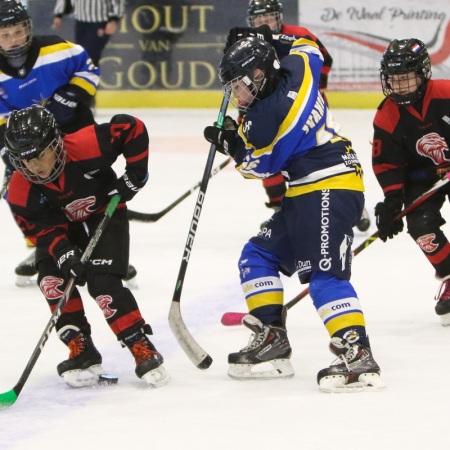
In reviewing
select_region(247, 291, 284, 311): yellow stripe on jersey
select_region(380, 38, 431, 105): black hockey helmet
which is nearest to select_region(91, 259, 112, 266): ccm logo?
select_region(247, 291, 284, 311): yellow stripe on jersey

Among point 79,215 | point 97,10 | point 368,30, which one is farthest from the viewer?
point 368,30

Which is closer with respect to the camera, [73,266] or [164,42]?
[73,266]

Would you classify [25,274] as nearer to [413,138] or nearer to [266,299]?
A: [266,299]

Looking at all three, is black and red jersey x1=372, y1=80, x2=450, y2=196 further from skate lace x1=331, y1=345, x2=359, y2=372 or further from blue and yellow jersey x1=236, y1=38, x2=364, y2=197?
skate lace x1=331, y1=345, x2=359, y2=372

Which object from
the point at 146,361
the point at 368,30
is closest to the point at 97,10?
the point at 368,30

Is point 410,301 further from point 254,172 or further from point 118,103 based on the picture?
point 118,103

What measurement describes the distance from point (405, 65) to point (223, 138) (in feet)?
2.57

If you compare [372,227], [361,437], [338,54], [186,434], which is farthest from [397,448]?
[338,54]

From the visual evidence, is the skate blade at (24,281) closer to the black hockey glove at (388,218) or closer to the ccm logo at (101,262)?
the ccm logo at (101,262)

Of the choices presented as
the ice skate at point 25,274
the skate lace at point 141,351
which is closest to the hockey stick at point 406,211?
the skate lace at point 141,351

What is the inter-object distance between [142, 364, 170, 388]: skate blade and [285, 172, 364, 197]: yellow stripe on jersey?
2.11 ft

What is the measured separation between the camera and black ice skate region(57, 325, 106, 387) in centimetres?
332

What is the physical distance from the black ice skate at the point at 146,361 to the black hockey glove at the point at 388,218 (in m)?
0.98

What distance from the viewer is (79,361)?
Result: 333 centimetres
